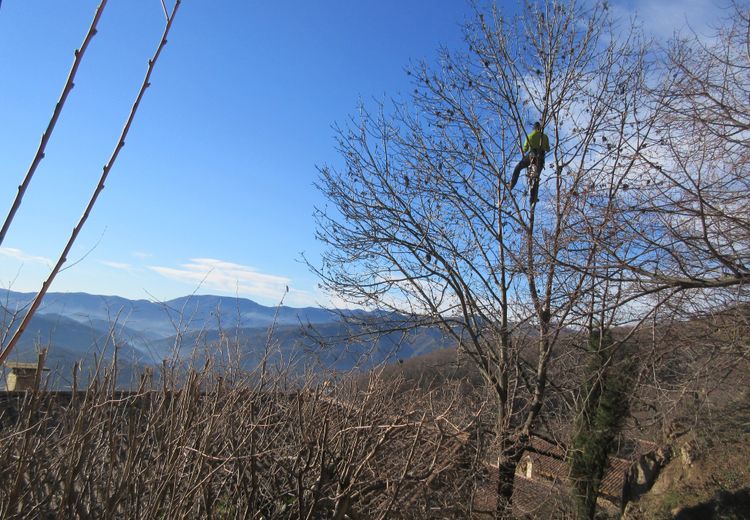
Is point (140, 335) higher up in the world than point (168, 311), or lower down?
lower down

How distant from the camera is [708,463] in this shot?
59.5ft

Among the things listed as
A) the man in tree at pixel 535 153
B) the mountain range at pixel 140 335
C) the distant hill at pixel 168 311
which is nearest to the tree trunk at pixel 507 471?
the mountain range at pixel 140 335

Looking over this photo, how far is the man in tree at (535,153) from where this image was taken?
34.7 ft

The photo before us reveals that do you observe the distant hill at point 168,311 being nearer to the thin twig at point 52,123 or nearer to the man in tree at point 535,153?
the thin twig at point 52,123

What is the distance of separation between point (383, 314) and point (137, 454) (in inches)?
390

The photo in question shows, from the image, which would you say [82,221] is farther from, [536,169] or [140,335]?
[536,169]

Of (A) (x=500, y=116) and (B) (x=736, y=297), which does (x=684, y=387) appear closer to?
(B) (x=736, y=297)

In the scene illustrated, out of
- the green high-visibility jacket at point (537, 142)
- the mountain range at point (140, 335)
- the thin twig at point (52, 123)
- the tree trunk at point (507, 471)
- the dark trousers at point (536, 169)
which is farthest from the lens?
the dark trousers at point (536, 169)

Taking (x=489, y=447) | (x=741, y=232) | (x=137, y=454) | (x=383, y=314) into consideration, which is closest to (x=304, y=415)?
(x=137, y=454)

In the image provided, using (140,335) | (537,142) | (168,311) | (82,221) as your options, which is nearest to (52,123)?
(82,221)

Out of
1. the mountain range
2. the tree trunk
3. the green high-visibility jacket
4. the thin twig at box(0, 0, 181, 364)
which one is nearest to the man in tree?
the green high-visibility jacket

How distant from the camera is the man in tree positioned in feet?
34.7

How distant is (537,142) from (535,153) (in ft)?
0.63

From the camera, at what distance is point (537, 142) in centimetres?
1062
